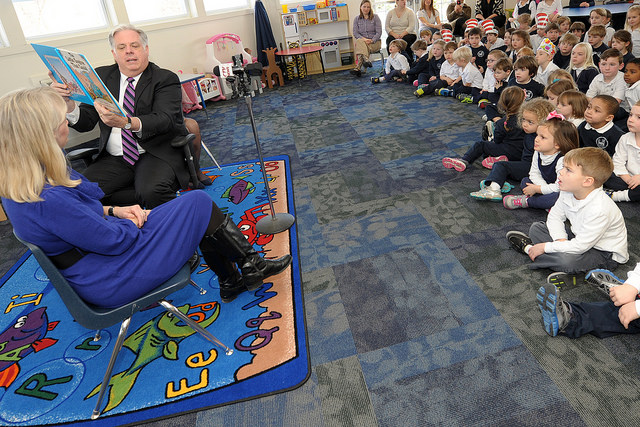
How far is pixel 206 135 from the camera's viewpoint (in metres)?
5.49

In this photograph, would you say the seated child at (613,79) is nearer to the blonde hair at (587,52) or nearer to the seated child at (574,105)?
the blonde hair at (587,52)

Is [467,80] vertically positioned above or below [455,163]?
above

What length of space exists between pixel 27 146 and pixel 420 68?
20.0 feet

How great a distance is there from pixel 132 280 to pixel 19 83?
5620 mm

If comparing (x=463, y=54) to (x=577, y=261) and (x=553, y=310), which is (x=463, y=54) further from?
(x=553, y=310)

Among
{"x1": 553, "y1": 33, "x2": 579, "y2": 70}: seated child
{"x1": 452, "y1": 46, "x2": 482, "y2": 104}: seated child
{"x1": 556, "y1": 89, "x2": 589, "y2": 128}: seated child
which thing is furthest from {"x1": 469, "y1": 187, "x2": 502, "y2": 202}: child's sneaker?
{"x1": 553, "y1": 33, "x2": 579, "y2": 70}: seated child

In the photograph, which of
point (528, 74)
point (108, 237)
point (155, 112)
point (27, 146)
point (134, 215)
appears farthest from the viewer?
point (528, 74)

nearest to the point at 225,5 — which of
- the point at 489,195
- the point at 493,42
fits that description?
the point at 493,42

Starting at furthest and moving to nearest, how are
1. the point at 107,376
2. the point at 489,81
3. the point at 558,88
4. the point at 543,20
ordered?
the point at 543,20 < the point at 489,81 < the point at 558,88 < the point at 107,376

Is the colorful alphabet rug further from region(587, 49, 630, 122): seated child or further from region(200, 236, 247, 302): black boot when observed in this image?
region(587, 49, 630, 122): seated child

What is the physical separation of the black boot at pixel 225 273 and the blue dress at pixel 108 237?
0.83 feet

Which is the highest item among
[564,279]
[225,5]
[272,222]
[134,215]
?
[225,5]

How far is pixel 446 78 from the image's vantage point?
5.83 m

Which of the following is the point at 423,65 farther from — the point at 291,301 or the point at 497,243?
the point at 291,301
